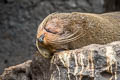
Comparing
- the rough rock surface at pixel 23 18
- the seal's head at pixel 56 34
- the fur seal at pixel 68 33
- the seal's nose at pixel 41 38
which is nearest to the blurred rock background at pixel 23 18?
the rough rock surface at pixel 23 18

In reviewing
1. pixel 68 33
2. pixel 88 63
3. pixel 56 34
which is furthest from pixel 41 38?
pixel 88 63

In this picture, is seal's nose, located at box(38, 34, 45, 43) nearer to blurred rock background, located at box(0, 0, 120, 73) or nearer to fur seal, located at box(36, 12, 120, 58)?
fur seal, located at box(36, 12, 120, 58)

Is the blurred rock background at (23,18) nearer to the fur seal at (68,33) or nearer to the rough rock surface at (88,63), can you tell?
the fur seal at (68,33)

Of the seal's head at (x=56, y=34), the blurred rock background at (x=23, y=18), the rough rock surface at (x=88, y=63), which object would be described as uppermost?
the seal's head at (x=56, y=34)

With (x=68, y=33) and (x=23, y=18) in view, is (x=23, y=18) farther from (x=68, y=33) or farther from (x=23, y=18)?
(x=68, y=33)

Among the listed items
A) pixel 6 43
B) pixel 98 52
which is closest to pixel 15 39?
pixel 6 43

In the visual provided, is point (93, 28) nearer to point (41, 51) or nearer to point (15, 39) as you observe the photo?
point (41, 51)

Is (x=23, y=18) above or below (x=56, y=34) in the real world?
below
